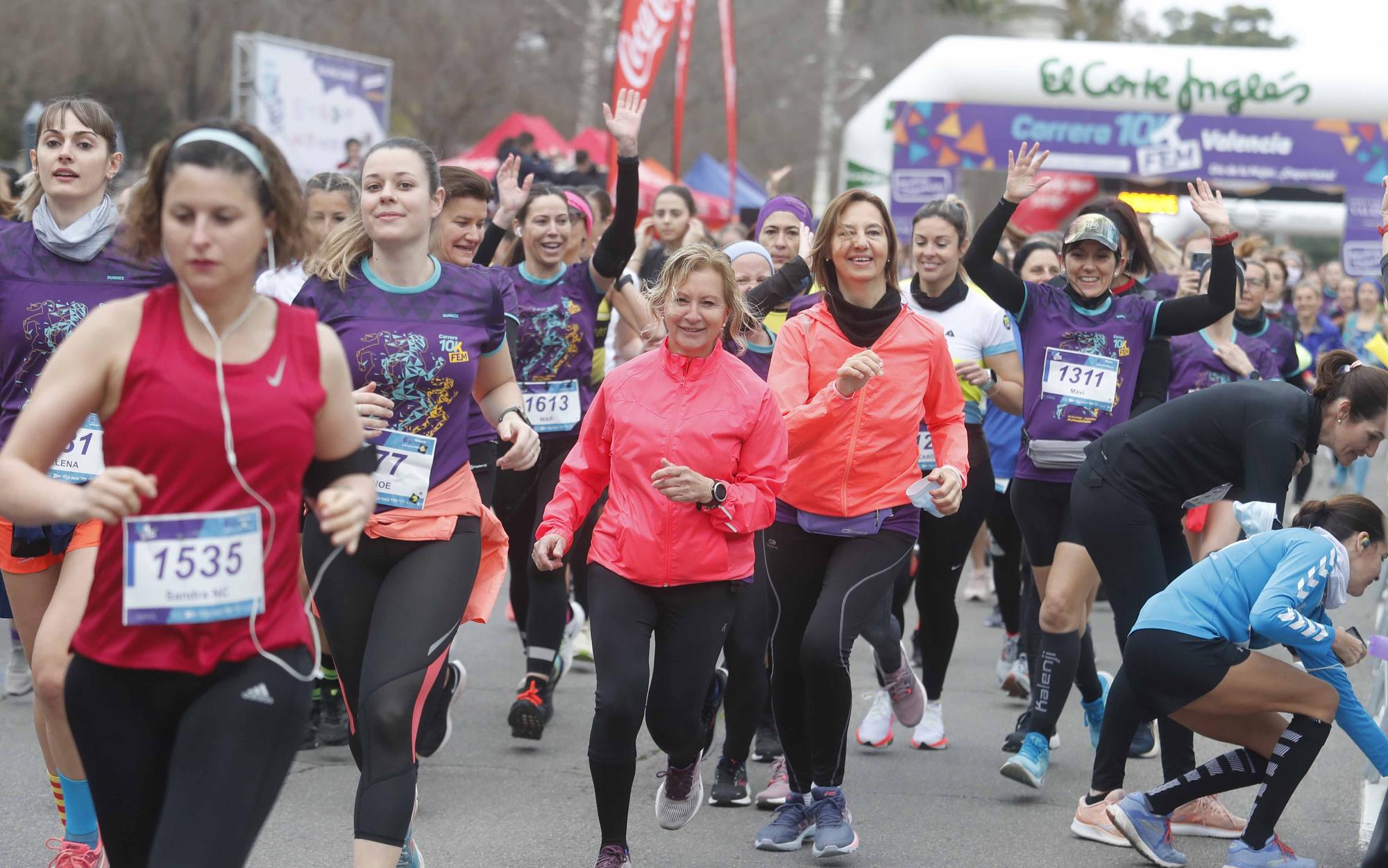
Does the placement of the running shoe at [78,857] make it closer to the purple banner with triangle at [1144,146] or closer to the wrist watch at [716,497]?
the wrist watch at [716,497]

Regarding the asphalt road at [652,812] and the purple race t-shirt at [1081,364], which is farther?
the purple race t-shirt at [1081,364]

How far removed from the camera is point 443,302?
4.22m

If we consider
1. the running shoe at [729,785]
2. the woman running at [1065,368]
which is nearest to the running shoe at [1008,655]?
the woman running at [1065,368]

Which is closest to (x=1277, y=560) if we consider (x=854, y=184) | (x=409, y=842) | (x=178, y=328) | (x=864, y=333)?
(x=864, y=333)

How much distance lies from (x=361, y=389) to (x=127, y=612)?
140 centimetres

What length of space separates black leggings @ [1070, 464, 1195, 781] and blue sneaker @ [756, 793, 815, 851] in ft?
3.92

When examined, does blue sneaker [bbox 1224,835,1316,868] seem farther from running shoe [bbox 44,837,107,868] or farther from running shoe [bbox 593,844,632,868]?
running shoe [bbox 44,837,107,868]

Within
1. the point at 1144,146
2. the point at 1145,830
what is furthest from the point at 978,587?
the point at 1144,146

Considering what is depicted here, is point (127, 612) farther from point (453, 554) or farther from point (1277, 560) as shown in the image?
point (1277, 560)

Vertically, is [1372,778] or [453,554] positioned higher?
[453,554]

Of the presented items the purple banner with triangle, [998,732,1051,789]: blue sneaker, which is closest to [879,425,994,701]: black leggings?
[998,732,1051,789]: blue sneaker

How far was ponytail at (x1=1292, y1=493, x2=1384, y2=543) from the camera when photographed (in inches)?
184

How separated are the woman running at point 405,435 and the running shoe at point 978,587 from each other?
6343 millimetres

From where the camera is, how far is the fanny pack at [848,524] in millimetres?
4949
